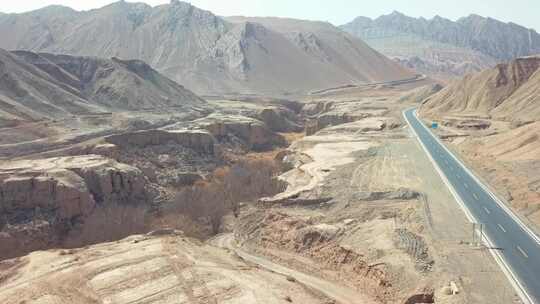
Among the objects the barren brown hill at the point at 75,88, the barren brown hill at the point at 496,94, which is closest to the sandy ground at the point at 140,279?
the barren brown hill at the point at 75,88

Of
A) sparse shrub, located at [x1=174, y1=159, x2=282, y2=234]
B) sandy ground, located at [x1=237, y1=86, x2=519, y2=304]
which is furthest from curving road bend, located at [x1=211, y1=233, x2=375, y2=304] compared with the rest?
sparse shrub, located at [x1=174, y1=159, x2=282, y2=234]

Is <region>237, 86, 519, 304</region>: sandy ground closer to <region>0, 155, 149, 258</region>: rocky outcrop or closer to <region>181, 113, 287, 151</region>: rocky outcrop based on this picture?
<region>0, 155, 149, 258</region>: rocky outcrop

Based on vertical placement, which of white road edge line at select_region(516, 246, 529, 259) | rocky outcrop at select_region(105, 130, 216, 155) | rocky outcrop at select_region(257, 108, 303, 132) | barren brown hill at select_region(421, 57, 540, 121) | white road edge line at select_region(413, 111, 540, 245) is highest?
barren brown hill at select_region(421, 57, 540, 121)

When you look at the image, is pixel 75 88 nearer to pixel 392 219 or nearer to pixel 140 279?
pixel 392 219

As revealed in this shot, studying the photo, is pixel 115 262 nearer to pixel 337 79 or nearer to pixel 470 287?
pixel 470 287

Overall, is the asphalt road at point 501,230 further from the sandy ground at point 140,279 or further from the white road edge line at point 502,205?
the sandy ground at point 140,279

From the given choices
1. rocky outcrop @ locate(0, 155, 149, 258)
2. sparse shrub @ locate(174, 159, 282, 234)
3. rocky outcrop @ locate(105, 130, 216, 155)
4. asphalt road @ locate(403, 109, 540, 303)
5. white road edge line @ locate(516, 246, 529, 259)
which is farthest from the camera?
rocky outcrop @ locate(105, 130, 216, 155)

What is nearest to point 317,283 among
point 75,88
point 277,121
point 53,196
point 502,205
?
point 502,205
